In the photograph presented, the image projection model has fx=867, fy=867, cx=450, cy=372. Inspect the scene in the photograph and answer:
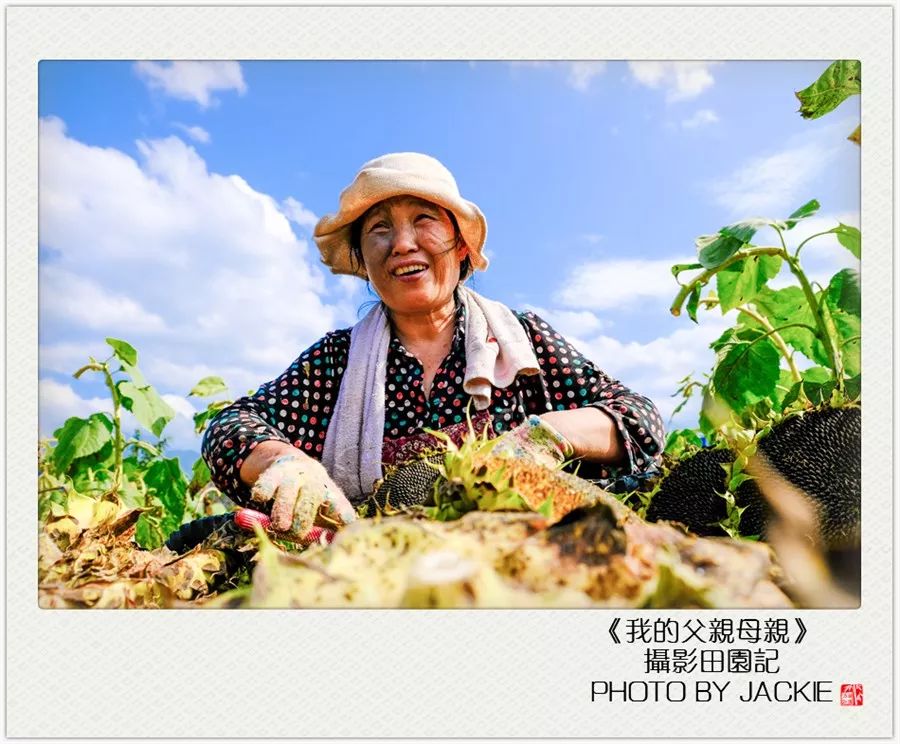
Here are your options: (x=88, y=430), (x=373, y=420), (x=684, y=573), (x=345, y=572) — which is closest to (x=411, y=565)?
(x=345, y=572)

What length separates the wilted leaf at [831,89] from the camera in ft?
5.26

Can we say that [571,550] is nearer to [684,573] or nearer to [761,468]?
[684,573]

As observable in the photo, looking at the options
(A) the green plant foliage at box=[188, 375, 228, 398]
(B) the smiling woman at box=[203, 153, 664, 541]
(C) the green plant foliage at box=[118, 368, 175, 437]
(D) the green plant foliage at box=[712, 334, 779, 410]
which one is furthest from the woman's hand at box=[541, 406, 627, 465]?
(A) the green plant foliage at box=[188, 375, 228, 398]

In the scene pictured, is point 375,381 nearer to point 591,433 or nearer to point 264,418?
point 264,418

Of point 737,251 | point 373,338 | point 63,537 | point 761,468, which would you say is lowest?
point 63,537

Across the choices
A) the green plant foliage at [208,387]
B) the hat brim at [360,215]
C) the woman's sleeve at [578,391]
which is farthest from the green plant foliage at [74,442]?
the woman's sleeve at [578,391]

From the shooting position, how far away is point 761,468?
134 cm

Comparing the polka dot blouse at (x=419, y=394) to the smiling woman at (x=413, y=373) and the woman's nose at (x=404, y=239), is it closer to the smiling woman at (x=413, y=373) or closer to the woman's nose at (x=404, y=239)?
the smiling woman at (x=413, y=373)
